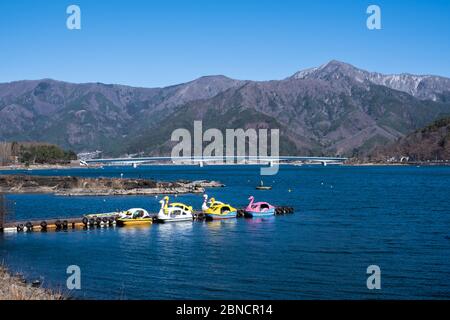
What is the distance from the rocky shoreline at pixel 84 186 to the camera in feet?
356

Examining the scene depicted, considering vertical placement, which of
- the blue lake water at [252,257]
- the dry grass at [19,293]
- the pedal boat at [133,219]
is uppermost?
the dry grass at [19,293]

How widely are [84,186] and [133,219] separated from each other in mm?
60090

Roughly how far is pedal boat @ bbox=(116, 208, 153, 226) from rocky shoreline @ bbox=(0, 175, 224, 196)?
47.3 metres

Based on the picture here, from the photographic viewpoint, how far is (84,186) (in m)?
115

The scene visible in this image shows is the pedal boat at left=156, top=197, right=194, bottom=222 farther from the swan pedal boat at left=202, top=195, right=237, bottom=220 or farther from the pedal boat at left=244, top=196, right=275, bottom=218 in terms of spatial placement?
the pedal boat at left=244, top=196, right=275, bottom=218

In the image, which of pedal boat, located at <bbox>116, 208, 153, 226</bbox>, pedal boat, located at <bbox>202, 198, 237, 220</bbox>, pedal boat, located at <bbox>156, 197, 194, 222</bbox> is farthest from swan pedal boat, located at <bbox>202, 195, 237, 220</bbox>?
pedal boat, located at <bbox>116, 208, 153, 226</bbox>

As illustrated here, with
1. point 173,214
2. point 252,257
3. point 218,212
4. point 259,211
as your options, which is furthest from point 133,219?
point 252,257

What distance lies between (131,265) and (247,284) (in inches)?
358

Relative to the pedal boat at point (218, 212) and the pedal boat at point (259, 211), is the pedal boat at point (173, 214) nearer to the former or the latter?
the pedal boat at point (218, 212)

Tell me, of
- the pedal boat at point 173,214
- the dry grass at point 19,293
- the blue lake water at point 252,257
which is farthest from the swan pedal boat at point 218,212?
the dry grass at point 19,293

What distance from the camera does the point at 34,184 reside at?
118 metres

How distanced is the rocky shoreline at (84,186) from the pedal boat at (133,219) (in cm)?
4733

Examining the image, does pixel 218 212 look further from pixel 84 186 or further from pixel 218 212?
pixel 84 186
